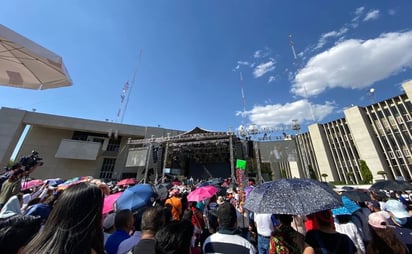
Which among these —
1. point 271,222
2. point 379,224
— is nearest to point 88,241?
point 379,224

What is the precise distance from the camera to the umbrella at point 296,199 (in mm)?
1848

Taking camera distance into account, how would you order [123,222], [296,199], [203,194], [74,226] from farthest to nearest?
[203,194], [123,222], [296,199], [74,226]

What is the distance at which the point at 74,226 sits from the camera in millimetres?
972

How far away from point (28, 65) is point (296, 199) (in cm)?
502

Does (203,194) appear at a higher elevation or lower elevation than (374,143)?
lower

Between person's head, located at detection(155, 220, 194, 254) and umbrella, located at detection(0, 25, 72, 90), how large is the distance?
3.08 m

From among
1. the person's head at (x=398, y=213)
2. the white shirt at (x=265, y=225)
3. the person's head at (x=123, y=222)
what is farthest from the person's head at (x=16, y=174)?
the person's head at (x=398, y=213)

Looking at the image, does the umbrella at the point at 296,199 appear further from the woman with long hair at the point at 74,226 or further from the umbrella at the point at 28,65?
the umbrella at the point at 28,65

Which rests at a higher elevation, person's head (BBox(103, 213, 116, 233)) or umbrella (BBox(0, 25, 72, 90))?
umbrella (BBox(0, 25, 72, 90))

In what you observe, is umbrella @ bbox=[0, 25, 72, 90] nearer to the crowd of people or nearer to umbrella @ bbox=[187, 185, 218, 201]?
the crowd of people

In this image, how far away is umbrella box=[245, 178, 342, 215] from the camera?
1.85 meters

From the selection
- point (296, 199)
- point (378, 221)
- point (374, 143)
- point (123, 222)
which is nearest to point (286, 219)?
point (296, 199)

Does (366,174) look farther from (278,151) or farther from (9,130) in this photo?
(9,130)

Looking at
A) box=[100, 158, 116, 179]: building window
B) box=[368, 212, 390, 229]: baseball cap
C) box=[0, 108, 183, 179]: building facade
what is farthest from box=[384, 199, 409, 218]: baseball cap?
box=[100, 158, 116, 179]: building window
